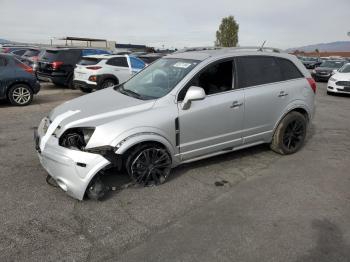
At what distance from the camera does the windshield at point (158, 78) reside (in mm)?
4521

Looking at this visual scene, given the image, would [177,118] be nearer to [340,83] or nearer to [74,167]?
[74,167]

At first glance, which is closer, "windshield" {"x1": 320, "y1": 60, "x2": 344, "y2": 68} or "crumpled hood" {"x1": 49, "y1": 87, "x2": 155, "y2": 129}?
"crumpled hood" {"x1": 49, "y1": 87, "x2": 155, "y2": 129}

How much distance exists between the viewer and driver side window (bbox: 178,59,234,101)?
4.51m

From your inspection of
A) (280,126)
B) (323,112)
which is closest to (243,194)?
(280,126)

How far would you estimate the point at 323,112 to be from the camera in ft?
33.1

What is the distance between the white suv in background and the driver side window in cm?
744

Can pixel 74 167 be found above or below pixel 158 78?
below

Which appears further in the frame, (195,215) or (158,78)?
(158,78)

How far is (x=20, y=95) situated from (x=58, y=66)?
371 centimetres

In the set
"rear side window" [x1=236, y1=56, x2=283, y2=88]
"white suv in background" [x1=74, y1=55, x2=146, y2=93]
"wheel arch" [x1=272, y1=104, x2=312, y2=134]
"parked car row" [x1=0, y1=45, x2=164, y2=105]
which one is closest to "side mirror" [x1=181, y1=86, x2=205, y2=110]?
"rear side window" [x1=236, y1=56, x2=283, y2=88]

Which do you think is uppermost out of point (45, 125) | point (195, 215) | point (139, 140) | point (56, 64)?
point (56, 64)

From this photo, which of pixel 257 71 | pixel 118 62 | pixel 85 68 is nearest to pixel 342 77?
pixel 118 62

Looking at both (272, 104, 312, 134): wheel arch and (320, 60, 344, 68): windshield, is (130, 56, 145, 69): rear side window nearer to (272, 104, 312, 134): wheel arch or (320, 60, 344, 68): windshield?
(272, 104, 312, 134): wheel arch

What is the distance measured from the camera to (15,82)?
961cm
